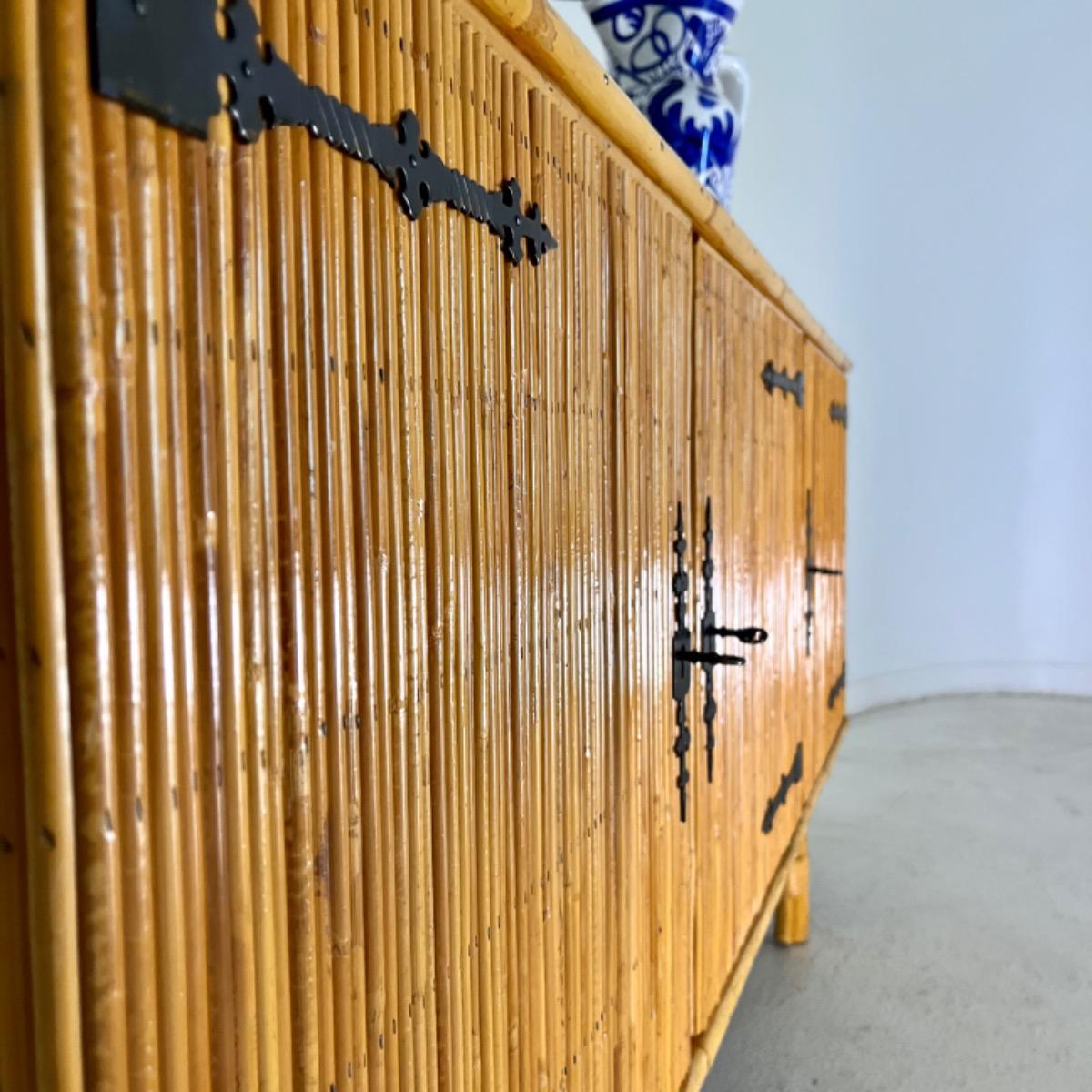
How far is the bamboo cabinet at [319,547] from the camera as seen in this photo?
28 cm

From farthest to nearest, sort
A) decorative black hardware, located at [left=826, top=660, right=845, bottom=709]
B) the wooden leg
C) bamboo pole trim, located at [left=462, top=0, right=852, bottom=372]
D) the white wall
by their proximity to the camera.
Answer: the white wall, decorative black hardware, located at [left=826, top=660, right=845, bottom=709], the wooden leg, bamboo pole trim, located at [left=462, top=0, right=852, bottom=372]

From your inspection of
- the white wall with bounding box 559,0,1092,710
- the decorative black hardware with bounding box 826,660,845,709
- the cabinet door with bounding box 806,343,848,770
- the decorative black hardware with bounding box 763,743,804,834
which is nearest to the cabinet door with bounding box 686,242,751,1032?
the decorative black hardware with bounding box 763,743,804,834

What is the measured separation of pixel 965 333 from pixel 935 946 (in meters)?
2.80

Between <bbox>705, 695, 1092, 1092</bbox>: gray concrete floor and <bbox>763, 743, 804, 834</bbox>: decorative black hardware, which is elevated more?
<bbox>763, 743, 804, 834</bbox>: decorative black hardware

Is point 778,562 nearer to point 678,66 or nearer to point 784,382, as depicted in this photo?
point 784,382

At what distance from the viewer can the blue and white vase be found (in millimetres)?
1137

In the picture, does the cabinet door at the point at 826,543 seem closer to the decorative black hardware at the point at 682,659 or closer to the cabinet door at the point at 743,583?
the cabinet door at the point at 743,583

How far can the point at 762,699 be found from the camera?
4.06 ft

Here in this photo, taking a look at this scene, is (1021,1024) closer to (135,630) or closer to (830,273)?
(135,630)

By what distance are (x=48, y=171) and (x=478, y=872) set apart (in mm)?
385

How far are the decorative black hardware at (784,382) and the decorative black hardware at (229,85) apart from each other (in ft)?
2.82

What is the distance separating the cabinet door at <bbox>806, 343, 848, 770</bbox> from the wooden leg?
7.7 inches

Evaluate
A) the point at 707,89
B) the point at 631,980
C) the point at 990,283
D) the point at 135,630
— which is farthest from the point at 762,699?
the point at 990,283

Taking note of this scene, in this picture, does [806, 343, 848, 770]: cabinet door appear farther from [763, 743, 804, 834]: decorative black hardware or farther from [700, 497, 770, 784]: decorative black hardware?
[700, 497, 770, 784]: decorative black hardware
